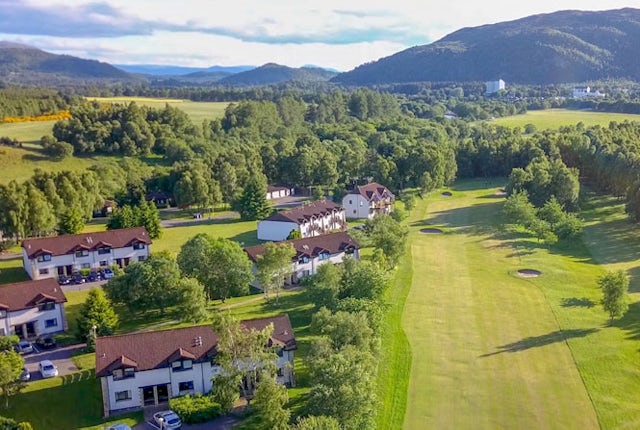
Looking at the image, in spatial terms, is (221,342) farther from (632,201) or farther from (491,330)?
(632,201)

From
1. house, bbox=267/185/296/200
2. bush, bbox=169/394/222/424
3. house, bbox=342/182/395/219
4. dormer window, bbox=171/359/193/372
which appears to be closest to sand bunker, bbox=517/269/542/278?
house, bbox=342/182/395/219

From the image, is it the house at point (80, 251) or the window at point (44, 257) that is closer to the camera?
the window at point (44, 257)

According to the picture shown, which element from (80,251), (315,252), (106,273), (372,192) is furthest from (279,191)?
(80,251)

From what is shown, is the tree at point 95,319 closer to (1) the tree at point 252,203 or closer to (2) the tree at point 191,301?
(2) the tree at point 191,301

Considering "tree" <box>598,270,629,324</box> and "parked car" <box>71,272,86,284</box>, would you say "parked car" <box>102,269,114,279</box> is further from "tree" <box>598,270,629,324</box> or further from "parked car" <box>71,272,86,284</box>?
"tree" <box>598,270,629,324</box>

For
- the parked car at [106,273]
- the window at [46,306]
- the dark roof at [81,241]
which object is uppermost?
the dark roof at [81,241]

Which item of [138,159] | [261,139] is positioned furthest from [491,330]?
[261,139]

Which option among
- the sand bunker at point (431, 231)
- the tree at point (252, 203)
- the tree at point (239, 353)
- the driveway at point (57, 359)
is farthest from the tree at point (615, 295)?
the tree at point (252, 203)
